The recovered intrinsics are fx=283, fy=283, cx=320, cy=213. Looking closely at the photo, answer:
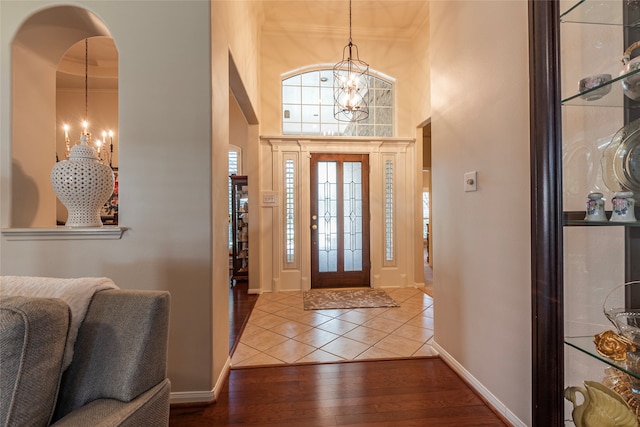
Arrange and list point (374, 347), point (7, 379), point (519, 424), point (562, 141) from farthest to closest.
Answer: point (374, 347) < point (519, 424) < point (562, 141) < point (7, 379)

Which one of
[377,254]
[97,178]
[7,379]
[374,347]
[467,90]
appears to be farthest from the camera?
[377,254]

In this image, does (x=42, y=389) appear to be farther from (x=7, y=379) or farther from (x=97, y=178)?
(x=97, y=178)

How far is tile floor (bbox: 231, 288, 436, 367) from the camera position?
2381mm

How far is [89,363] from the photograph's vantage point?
2.94 feet

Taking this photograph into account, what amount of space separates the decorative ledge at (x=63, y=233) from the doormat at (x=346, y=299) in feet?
8.00

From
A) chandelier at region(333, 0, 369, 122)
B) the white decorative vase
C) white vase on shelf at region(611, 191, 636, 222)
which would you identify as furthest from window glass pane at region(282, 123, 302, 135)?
white vase on shelf at region(611, 191, 636, 222)

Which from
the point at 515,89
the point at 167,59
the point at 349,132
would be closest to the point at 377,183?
the point at 349,132

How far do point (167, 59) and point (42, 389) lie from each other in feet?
5.82

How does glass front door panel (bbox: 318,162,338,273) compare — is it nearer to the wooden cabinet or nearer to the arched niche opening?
the wooden cabinet

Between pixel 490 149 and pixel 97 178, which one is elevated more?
pixel 490 149

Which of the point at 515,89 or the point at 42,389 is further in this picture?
the point at 515,89

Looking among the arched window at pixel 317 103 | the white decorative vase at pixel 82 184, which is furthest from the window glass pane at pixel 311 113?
the white decorative vase at pixel 82 184

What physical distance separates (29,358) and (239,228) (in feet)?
14.7

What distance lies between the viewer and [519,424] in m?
1.53
